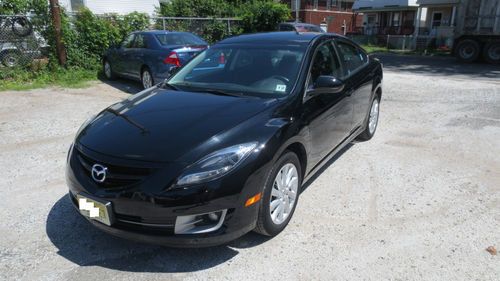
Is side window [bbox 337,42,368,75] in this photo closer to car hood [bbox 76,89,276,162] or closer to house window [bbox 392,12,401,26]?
car hood [bbox 76,89,276,162]

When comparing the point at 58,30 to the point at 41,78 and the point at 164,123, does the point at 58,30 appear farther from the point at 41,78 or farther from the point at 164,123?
the point at 164,123

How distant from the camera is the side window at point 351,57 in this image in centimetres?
471

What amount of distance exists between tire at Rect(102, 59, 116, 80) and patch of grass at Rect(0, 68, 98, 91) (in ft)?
1.42

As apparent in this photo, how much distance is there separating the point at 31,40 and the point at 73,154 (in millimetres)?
9492

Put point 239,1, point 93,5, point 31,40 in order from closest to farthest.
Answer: point 31,40, point 93,5, point 239,1

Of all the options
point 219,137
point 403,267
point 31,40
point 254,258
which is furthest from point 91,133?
point 31,40

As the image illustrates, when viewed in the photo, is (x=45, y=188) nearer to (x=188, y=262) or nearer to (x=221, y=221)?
(x=188, y=262)

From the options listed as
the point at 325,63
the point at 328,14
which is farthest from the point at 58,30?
the point at 328,14

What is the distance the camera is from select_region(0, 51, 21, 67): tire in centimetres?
1059

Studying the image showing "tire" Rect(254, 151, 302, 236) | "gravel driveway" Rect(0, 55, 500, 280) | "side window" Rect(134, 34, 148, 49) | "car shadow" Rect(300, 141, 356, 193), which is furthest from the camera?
"side window" Rect(134, 34, 148, 49)

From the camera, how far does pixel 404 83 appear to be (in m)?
11.4

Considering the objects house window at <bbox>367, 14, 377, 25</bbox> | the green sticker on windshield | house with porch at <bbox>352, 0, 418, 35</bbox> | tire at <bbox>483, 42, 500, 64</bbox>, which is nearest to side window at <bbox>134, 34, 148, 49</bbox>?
the green sticker on windshield

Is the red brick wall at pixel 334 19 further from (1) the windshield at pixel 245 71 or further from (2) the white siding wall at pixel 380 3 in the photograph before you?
(1) the windshield at pixel 245 71

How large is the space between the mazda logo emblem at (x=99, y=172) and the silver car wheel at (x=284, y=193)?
1.25 meters
